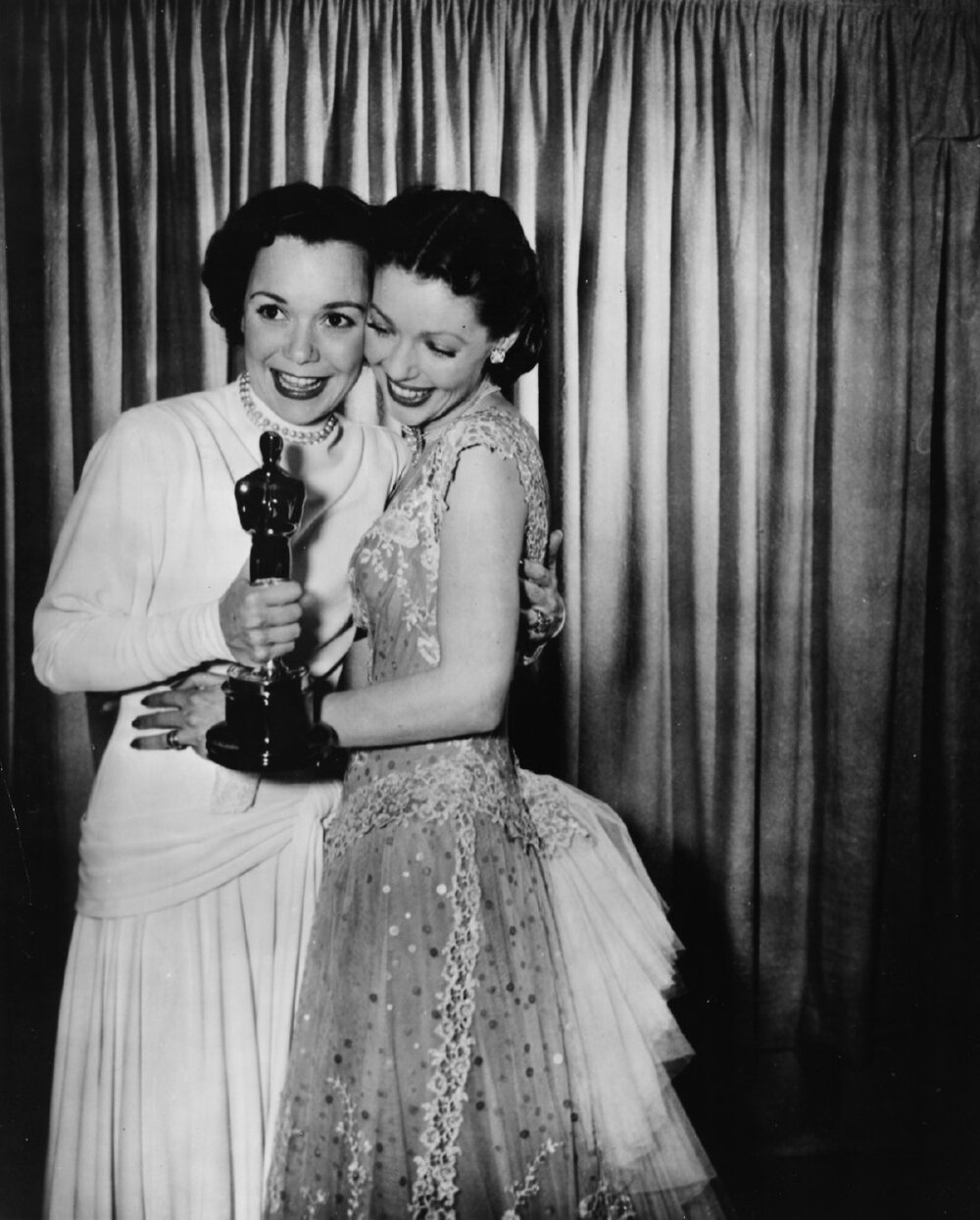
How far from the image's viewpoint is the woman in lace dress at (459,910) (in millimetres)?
1533

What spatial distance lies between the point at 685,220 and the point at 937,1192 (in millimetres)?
2305

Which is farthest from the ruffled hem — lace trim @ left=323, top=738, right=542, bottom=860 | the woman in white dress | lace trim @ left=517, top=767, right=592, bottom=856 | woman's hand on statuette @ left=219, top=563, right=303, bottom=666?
woman's hand on statuette @ left=219, top=563, right=303, bottom=666

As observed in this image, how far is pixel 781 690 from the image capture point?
104 inches

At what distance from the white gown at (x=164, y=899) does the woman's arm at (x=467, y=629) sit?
0.92 ft

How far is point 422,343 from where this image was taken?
5.47 feet

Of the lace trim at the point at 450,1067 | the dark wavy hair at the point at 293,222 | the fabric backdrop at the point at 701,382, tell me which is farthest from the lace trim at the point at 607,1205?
the dark wavy hair at the point at 293,222

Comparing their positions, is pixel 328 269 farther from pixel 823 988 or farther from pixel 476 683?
pixel 823 988

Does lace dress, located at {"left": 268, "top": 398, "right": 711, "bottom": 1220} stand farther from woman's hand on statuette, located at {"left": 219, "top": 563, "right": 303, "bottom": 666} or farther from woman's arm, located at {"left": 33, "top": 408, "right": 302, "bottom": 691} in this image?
woman's arm, located at {"left": 33, "top": 408, "right": 302, "bottom": 691}

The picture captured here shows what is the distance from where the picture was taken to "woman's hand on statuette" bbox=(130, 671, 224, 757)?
1651mm

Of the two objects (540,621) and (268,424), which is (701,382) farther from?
(268,424)

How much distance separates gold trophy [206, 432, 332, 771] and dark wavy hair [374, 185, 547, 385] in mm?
362

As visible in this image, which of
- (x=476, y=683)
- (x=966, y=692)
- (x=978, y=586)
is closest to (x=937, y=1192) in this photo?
(x=966, y=692)

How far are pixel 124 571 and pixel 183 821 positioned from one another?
0.40 metres

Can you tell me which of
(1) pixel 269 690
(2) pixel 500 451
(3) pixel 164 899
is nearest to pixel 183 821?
(3) pixel 164 899
